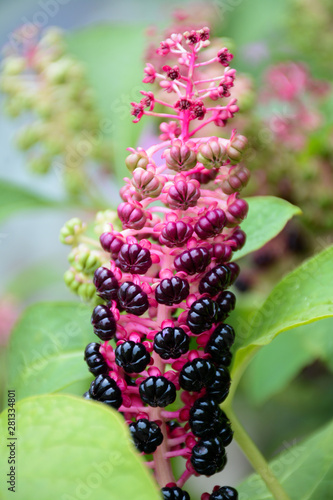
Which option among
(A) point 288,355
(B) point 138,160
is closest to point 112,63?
(A) point 288,355

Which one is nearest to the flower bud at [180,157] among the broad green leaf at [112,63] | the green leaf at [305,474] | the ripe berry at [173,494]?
the ripe berry at [173,494]

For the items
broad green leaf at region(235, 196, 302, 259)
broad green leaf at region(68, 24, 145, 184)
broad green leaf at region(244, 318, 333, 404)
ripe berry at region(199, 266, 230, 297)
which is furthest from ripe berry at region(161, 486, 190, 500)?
broad green leaf at region(68, 24, 145, 184)

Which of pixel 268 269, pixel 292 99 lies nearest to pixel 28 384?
pixel 268 269

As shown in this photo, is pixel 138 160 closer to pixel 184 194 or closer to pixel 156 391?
pixel 184 194

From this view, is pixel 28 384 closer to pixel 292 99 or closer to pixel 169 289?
pixel 169 289

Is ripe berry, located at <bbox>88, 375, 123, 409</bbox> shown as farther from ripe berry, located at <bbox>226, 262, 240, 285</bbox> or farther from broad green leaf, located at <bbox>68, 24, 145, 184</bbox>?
broad green leaf, located at <bbox>68, 24, 145, 184</bbox>

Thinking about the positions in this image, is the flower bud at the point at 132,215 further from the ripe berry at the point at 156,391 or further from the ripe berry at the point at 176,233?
the ripe berry at the point at 156,391
